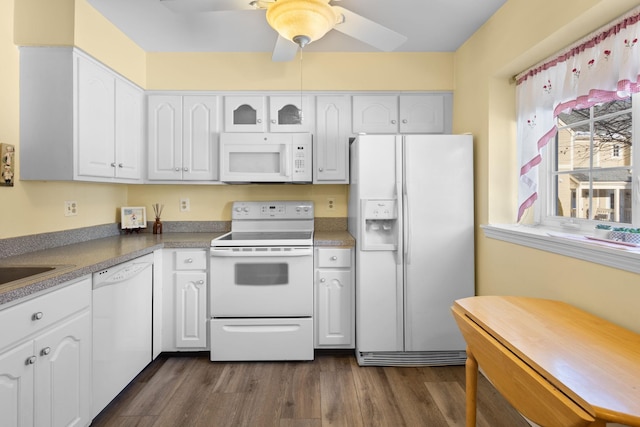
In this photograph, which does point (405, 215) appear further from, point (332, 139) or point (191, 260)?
point (191, 260)

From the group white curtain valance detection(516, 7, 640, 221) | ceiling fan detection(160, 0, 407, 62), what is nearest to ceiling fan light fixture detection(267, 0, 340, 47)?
ceiling fan detection(160, 0, 407, 62)

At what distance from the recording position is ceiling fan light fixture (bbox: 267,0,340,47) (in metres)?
1.64

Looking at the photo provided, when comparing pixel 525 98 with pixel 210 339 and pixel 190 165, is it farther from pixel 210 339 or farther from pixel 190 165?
pixel 210 339

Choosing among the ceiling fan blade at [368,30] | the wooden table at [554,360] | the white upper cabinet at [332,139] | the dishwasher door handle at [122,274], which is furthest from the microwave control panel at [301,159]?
the wooden table at [554,360]

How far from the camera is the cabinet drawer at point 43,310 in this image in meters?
1.33

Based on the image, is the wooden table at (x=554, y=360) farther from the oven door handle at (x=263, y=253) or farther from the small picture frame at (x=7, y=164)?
the small picture frame at (x=7, y=164)

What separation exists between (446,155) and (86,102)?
2.43 m

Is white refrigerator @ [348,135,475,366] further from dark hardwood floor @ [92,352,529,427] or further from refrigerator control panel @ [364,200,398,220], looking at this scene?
dark hardwood floor @ [92,352,529,427]

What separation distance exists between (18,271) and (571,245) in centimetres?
270

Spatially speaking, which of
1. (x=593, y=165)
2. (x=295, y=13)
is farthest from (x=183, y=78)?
(x=593, y=165)

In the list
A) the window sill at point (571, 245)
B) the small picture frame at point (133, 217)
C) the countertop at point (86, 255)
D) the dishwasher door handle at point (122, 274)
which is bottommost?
the dishwasher door handle at point (122, 274)

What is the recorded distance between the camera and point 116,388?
2092 millimetres

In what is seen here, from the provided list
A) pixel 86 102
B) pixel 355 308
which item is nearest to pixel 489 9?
pixel 355 308

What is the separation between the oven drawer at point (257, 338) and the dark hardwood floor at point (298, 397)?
0.07m
